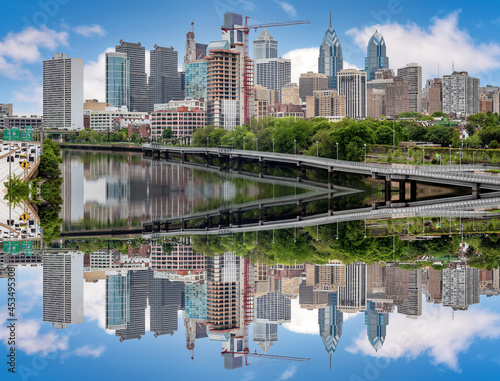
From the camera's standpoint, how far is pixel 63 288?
54.2ft

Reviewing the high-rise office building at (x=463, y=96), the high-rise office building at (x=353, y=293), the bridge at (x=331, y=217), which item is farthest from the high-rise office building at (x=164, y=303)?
the high-rise office building at (x=463, y=96)

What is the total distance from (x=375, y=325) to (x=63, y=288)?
738 centimetres

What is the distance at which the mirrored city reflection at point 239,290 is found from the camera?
47.6 feet

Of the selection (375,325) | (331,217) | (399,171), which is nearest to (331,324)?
(375,325)

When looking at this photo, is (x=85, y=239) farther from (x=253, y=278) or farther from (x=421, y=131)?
(x=421, y=131)

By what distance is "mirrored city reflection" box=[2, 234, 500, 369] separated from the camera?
1451 centimetres

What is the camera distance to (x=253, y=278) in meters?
18.6

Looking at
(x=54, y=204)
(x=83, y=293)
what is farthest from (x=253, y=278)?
(x=54, y=204)

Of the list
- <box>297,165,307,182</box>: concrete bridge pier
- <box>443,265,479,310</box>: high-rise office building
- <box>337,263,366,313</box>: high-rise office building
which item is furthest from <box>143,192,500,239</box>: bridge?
<box>297,165,307,182</box>: concrete bridge pier

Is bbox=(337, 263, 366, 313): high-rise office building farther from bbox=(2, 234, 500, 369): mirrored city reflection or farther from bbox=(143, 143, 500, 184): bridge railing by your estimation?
bbox=(143, 143, 500, 184): bridge railing

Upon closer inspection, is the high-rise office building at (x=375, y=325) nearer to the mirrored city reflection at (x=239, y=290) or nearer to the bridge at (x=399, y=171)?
the mirrored city reflection at (x=239, y=290)

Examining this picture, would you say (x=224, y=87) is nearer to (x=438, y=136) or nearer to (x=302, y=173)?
(x=438, y=136)

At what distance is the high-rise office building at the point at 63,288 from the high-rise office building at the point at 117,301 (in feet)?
2.16

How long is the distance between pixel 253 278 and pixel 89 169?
4954 centimetres
